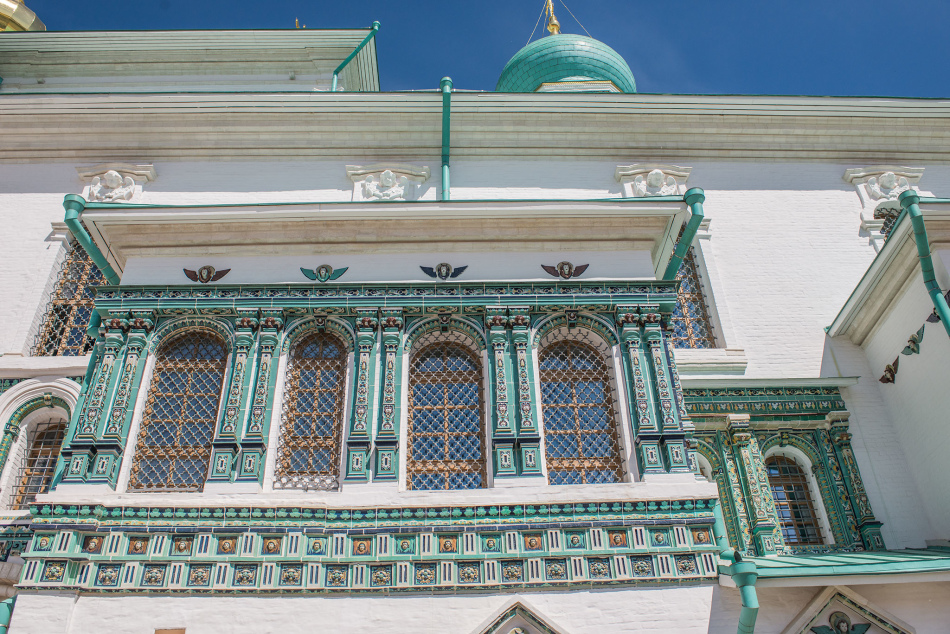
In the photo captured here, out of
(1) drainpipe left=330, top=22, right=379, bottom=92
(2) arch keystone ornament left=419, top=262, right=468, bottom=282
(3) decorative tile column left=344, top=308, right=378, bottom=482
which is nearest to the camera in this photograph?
(3) decorative tile column left=344, top=308, right=378, bottom=482

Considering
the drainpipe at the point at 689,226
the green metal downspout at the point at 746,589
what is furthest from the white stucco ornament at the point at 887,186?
the green metal downspout at the point at 746,589

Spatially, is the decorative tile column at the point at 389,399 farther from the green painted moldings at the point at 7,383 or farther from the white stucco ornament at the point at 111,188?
the white stucco ornament at the point at 111,188

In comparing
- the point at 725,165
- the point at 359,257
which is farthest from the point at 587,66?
the point at 359,257

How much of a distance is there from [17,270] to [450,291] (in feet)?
19.9

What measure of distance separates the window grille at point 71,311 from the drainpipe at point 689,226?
22.0 ft

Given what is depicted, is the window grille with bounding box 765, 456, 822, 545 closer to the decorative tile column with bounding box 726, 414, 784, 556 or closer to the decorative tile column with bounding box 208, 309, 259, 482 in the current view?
the decorative tile column with bounding box 726, 414, 784, 556

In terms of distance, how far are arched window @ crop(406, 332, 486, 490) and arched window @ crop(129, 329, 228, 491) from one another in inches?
76.0

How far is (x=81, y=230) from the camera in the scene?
862 cm

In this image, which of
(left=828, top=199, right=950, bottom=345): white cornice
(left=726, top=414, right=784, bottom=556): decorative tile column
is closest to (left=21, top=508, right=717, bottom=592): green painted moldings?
(left=726, top=414, right=784, bottom=556): decorative tile column

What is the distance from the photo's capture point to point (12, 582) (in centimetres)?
852

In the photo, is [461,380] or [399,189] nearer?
[461,380]

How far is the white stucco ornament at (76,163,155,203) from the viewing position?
37.6ft

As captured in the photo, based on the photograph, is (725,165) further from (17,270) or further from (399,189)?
(17,270)

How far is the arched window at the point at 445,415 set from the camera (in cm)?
784
